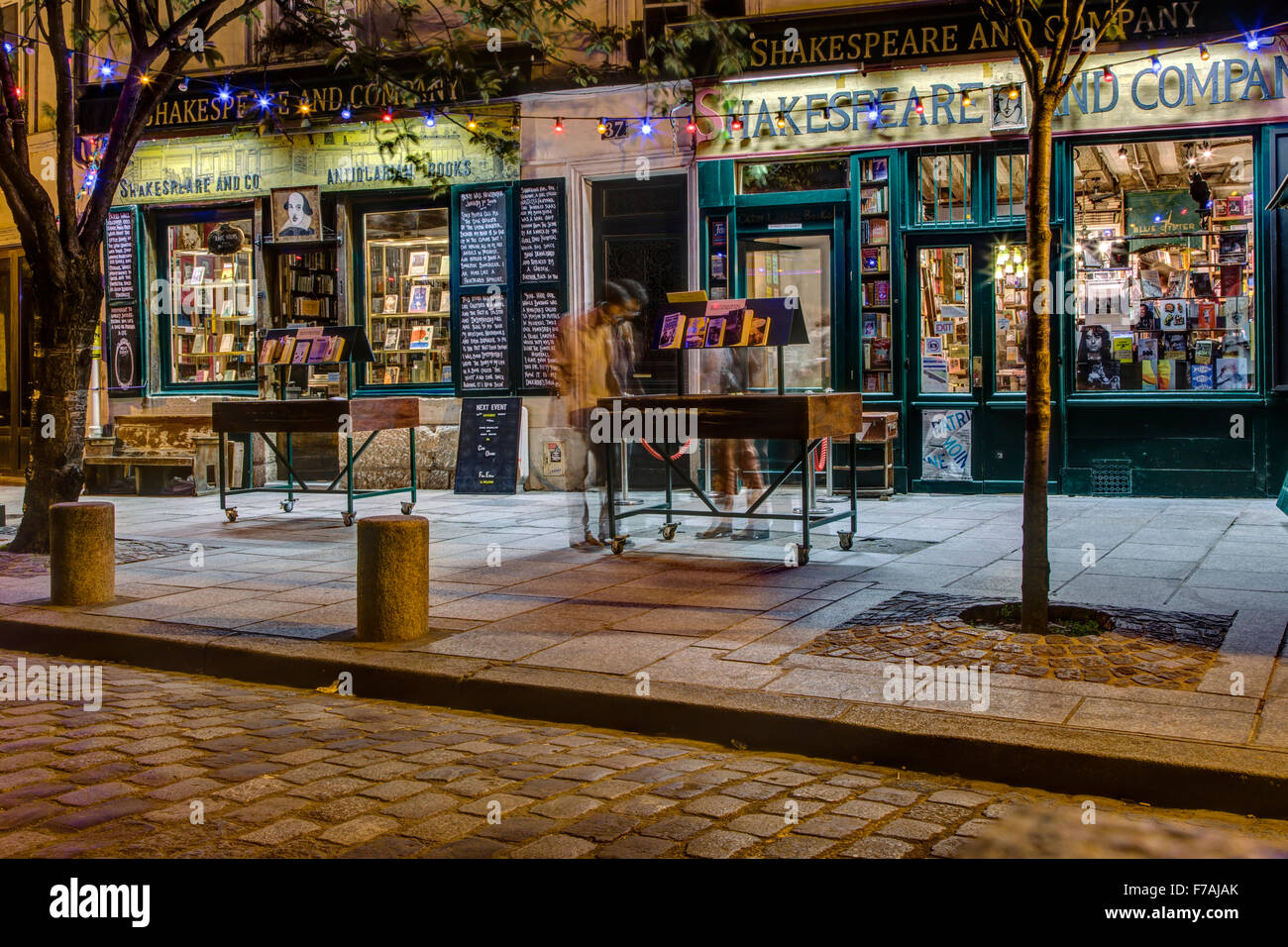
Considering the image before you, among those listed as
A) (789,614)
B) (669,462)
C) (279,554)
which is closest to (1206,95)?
(669,462)

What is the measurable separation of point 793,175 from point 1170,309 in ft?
14.2

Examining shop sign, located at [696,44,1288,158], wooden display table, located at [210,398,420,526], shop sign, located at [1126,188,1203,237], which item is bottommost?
wooden display table, located at [210,398,420,526]

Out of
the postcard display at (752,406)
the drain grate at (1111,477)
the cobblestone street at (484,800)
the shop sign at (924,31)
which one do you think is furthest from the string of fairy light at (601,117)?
the cobblestone street at (484,800)

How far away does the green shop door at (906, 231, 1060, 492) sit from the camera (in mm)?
13336

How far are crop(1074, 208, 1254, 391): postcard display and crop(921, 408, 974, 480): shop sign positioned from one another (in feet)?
4.30

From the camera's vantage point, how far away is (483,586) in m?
8.14

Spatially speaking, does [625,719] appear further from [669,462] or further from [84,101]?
[84,101]

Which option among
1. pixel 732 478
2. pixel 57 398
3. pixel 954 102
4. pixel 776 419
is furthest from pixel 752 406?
pixel 954 102

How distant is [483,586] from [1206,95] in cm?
910

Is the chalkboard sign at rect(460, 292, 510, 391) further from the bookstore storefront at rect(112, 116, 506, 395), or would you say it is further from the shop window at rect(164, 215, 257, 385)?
the shop window at rect(164, 215, 257, 385)

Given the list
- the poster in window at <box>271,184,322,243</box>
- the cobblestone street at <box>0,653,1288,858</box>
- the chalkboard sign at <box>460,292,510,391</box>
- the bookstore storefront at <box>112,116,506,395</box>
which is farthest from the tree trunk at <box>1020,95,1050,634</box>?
the poster in window at <box>271,184,322,243</box>

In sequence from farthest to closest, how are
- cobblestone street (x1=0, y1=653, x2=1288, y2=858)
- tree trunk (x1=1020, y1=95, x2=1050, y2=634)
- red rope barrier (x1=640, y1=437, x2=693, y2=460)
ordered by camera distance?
red rope barrier (x1=640, y1=437, x2=693, y2=460) < tree trunk (x1=1020, y1=95, x2=1050, y2=634) < cobblestone street (x1=0, y1=653, x2=1288, y2=858)

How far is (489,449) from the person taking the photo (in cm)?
1509

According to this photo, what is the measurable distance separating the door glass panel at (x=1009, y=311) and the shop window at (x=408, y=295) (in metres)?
6.92
